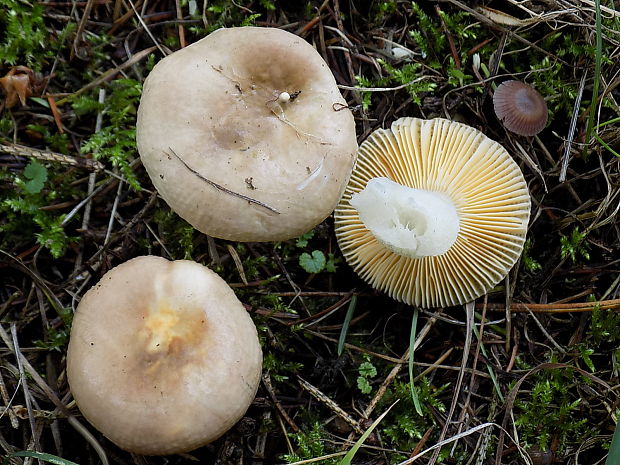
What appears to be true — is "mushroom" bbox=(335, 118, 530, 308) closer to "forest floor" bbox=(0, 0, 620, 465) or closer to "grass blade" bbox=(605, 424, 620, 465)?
"forest floor" bbox=(0, 0, 620, 465)

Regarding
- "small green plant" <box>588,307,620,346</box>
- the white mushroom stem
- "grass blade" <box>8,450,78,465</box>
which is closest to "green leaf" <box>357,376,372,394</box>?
the white mushroom stem

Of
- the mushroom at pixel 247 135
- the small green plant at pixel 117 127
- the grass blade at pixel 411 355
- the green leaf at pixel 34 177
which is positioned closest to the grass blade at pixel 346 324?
the grass blade at pixel 411 355

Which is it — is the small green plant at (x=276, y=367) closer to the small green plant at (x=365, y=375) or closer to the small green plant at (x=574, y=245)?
the small green plant at (x=365, y=375)

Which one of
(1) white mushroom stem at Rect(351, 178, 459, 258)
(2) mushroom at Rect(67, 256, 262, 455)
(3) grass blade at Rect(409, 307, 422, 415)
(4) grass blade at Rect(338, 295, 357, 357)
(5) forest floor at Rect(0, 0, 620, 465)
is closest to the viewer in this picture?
(2) mushroom at Rect(67, 256, 262, 455)

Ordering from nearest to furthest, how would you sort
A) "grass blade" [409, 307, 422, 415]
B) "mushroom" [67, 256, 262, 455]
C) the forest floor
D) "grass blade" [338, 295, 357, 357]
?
1. "mushroom" [67, 256, 262, 455]
2. "grass blade" [409, 307, 422, 415]
3. the forest floor
4. "grass blade" [338, 295, 357, 357]

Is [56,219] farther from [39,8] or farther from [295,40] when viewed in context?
[295,40]
